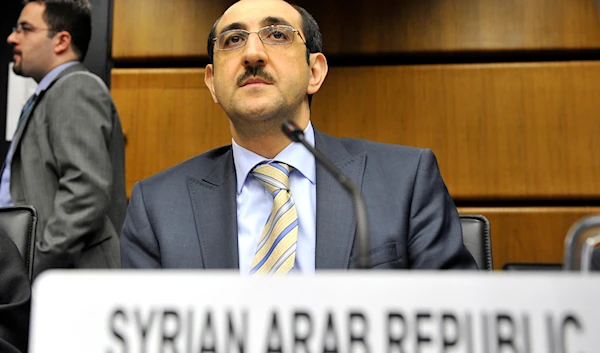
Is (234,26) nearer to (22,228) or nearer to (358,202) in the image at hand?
Result: (22,228)

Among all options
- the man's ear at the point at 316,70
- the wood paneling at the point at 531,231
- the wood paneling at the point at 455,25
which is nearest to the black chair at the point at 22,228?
the man's ear at the point at 316,70

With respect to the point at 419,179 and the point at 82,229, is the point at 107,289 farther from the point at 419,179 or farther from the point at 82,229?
the point at 82,229

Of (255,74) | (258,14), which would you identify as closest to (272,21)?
(258,14)

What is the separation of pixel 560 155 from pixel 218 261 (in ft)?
4.94

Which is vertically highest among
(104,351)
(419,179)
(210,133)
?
(210,133)

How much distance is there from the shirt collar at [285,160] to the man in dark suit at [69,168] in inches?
26.0

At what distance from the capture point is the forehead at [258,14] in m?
1.51

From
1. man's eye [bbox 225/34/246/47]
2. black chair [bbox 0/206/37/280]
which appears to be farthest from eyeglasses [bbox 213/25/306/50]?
black chair [bbox 0/206/37/280]

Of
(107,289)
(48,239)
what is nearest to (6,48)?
(48,239)

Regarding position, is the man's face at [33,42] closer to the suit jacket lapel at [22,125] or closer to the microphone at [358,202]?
the suit jacket lapel at [22,125]

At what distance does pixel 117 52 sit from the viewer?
8.44 ft

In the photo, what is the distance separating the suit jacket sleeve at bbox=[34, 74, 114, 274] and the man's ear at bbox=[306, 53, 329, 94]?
75 cm

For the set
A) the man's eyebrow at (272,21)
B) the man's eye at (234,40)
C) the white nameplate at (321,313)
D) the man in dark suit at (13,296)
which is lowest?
the man in dark suit at (13,296)

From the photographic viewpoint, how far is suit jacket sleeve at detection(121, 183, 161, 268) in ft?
4.66
